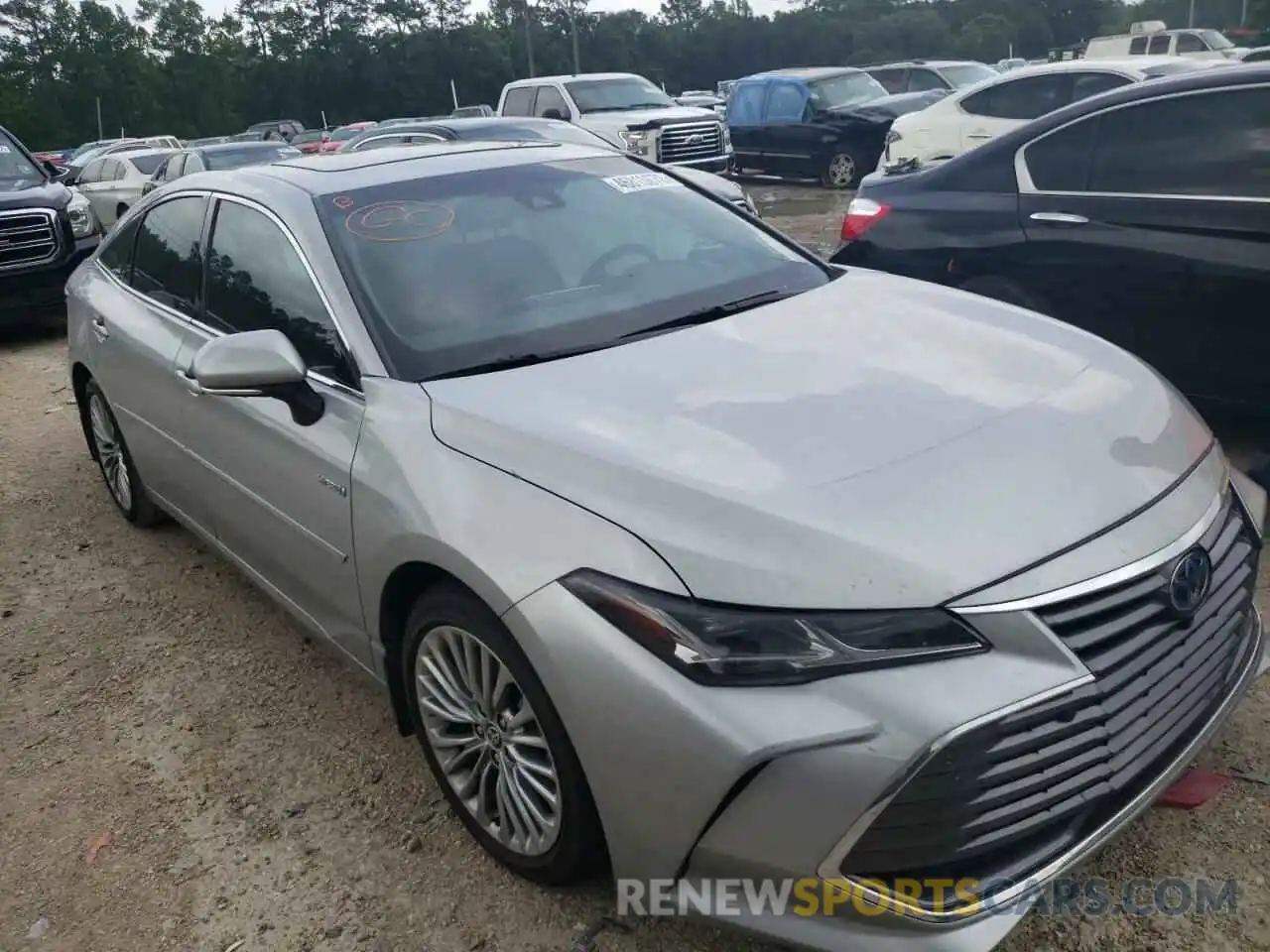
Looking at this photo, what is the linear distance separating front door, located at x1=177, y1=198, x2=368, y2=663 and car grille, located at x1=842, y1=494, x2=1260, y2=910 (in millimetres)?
1567

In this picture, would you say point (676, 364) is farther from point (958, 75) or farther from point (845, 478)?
point (958, 75)

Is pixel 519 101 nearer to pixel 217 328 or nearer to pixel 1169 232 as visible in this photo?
pixel 1169 232

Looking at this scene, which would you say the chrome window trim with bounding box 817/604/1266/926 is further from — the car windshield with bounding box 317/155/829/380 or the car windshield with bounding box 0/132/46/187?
the car windshield with bounding box 0/132/46/187

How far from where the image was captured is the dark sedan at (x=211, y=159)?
14.9 metres

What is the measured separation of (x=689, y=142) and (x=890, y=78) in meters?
4.61

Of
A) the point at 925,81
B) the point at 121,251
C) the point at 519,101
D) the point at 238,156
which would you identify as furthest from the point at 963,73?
the point at 121,251

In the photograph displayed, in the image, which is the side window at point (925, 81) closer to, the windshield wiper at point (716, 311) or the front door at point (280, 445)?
the windshield wiper at point (716, 311)

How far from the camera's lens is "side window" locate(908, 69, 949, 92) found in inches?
670

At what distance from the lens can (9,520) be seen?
17.0 ft

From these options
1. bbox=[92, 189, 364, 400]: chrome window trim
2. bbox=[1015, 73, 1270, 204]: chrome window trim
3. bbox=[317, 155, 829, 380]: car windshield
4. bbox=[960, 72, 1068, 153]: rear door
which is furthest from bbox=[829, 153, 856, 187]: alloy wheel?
bbox=[317, 155, 829, 380]: car windshield

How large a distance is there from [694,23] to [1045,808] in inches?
3518

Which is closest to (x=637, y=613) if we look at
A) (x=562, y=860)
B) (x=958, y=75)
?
(x=562, y=860)

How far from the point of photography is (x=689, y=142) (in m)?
15.1

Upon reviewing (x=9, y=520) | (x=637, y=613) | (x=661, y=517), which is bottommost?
(x=9, y=520)
